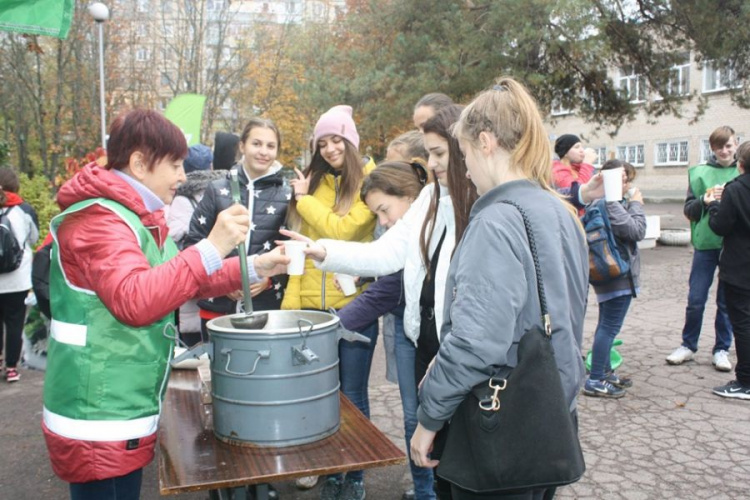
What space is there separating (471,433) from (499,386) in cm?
14

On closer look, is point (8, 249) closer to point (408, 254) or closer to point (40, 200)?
point (408, 254)

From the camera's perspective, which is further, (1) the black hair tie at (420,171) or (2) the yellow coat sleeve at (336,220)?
(2) the yellow coat sleeve at (336,220)

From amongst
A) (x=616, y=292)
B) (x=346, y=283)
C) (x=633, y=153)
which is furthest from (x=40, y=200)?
(x=633, y=153)

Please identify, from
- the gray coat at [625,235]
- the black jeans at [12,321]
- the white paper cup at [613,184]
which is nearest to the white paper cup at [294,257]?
the white paper cup at [613,184]

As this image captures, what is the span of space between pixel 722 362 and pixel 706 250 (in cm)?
92

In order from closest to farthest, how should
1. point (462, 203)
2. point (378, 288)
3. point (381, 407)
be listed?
point (462, 203) < point (378, 288) < point (381, 407)

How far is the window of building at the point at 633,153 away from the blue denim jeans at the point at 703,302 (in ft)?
99.4

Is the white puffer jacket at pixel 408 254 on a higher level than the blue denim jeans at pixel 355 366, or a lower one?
higher

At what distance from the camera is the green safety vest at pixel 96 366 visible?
6.03 feet

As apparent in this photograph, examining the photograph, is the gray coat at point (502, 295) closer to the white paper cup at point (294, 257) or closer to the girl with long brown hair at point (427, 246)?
the girl with long brown hair at point (427, 246)

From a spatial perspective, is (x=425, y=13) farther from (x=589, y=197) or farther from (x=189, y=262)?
(x=189, y=262)

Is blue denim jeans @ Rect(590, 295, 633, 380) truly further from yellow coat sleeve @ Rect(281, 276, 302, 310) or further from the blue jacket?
yellow coat sleeve @ Rect(281, 276, 302, 310)

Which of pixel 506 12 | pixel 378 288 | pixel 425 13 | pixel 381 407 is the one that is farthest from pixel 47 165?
pixel 378 288

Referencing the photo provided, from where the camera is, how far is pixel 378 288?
9.82ft
